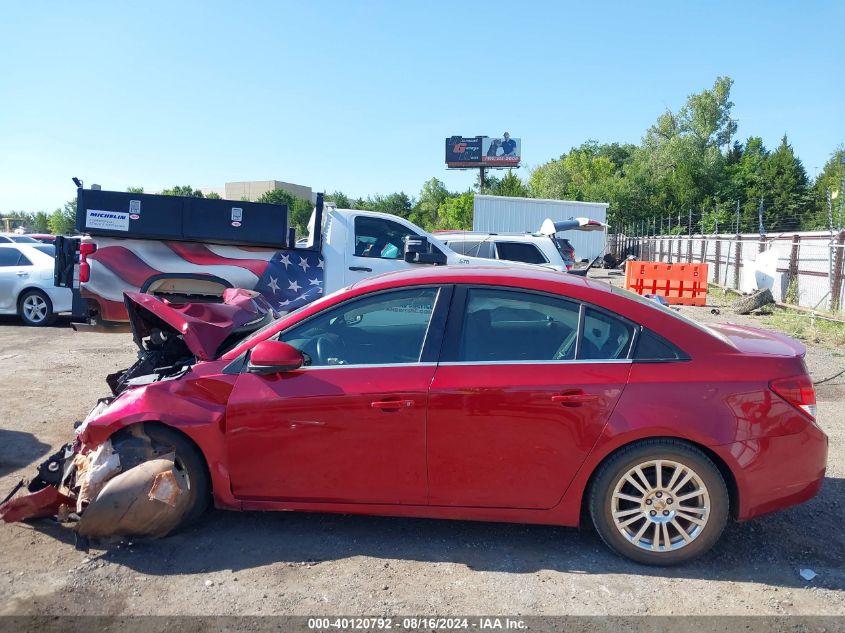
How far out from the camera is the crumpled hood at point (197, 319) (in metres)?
3.99

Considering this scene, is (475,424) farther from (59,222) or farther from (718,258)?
(59,222)

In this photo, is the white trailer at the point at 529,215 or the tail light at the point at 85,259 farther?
the white trailer at the point at 529,215

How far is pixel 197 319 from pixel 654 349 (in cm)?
293

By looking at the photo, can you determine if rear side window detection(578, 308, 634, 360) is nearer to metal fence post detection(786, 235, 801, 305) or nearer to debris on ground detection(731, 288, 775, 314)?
debris on ground detection(731, 288, 775, 314)

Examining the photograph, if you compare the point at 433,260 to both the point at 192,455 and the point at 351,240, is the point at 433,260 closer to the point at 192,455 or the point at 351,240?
the point at 351,240

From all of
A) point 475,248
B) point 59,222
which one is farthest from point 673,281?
point 59,222

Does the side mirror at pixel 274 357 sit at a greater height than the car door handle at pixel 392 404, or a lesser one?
greater

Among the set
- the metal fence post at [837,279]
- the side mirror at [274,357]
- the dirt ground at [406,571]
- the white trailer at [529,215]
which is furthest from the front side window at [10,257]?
the white trailer at [529,215]

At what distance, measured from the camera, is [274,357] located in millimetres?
3510

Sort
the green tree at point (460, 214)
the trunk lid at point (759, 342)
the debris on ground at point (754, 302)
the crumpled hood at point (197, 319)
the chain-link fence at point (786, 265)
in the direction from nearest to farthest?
the trunk lid at point (759, 342) → the crumpled hood at point (197, 319) → the chain-link fence at point (786, 265) → the debris on ground at point (754, 302) → the green tree at point (460, 214)

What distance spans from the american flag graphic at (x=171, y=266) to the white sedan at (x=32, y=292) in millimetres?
4831

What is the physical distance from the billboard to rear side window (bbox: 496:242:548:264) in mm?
52592

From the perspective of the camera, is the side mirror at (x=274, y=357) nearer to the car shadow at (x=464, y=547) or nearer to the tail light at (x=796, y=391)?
the car shadow at (x=464, y=547)

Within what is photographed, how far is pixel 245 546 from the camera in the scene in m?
3.67
